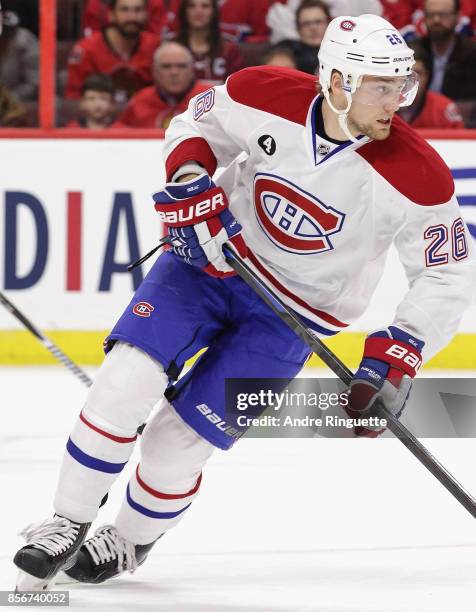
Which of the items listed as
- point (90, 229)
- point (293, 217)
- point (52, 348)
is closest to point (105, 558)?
point (293, 217)

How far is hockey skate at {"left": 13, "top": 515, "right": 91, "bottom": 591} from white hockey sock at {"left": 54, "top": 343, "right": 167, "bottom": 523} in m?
0.03

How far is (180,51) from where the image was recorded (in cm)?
543

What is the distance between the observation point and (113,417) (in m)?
2.60

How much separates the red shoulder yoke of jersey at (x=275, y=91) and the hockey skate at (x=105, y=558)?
0.96 metres

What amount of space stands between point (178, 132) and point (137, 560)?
92 centimetres

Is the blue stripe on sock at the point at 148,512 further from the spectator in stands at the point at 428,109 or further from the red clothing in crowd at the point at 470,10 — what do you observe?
the red clothing in crowd at the point at 470,10

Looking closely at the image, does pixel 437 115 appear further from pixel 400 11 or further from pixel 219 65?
pixel 219 65

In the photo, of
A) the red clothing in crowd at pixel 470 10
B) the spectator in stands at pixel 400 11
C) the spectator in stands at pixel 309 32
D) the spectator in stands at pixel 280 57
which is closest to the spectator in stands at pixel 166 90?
the spectator in stands at pixel 280 57

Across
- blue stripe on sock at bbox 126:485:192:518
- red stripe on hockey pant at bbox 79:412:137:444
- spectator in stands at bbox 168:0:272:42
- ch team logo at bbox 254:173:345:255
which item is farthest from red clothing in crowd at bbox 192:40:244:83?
red stripe on hockey pant at bbox 79:412:137:444

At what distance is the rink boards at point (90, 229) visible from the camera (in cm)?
521

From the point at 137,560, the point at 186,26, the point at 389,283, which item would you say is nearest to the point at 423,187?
the point at 137,560

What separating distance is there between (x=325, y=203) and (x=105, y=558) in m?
0.87

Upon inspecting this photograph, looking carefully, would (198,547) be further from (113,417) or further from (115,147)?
(115,147)

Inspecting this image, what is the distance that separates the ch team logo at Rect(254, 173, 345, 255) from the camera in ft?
9.01
